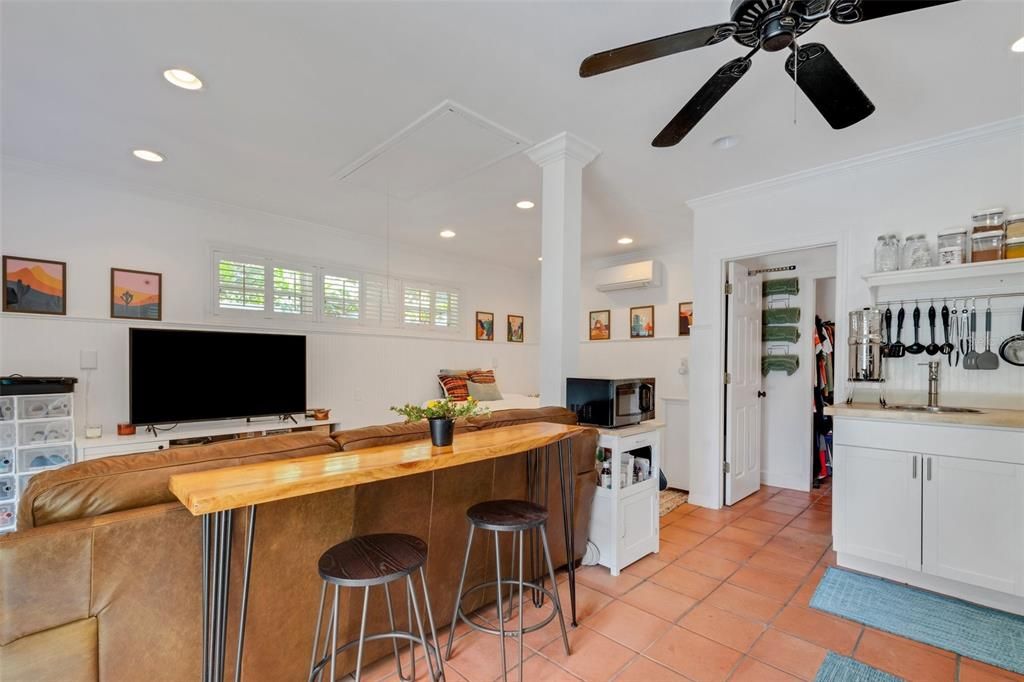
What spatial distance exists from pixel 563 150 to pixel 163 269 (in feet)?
11.2

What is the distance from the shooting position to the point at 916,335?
2.83 metres

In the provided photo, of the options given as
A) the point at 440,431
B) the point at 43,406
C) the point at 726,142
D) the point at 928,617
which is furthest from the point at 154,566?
the point at 726,142

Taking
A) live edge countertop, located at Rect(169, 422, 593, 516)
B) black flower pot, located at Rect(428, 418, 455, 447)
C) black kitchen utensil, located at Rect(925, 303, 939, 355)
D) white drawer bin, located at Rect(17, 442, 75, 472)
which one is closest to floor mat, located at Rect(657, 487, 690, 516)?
black kitchen utensil, located at Rect(925, 303, 939, 355)

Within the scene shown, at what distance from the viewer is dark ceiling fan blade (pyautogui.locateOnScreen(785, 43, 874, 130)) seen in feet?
4.83

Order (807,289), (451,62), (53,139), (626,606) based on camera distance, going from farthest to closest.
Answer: (807,289)
(53,139)
(626,606)
(451,62)

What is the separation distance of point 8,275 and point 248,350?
1531 mm

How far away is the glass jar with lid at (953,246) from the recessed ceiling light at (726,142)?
4.32ft

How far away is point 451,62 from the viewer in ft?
6.71

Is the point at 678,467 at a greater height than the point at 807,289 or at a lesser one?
lesser

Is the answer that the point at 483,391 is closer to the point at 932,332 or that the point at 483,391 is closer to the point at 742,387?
the point at 742,387

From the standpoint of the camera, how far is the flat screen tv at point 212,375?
3.45 meters

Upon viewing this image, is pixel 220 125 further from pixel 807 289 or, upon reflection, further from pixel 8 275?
pixel 807 289

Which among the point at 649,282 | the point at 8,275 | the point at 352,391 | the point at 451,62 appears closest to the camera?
the point at 451,62

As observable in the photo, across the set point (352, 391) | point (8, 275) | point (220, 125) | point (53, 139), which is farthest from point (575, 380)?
point (8, 275)
